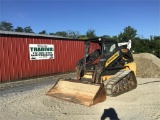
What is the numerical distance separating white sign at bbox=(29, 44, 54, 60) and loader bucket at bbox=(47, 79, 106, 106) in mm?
6223

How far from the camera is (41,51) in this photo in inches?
569

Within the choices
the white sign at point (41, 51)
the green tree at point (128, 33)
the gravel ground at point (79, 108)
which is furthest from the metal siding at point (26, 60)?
the green tree at point (128, 33)

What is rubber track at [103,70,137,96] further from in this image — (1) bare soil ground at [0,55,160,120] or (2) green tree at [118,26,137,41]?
(2) green tree at [118,26,137,41]

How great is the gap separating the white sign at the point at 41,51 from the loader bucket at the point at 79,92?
622 centimetres

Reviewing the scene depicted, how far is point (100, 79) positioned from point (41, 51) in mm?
7460

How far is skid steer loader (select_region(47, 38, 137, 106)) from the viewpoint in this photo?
695 centimetres

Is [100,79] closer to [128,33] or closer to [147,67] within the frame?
[147,67]

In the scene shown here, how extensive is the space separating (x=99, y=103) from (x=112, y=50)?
8.88 feet

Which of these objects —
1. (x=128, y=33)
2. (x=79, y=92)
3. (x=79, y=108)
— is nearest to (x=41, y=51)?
(x=79, y=92)

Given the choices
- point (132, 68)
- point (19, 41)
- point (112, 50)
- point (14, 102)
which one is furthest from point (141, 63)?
point (14, 102)

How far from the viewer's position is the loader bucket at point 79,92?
6746 mm

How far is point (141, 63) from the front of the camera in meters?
15.0

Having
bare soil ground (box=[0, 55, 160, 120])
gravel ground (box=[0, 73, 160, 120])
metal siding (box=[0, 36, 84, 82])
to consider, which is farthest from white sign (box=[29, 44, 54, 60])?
gravel ground (box=[0, 73, 160, 120])

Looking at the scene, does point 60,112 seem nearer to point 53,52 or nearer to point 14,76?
point 14,76
